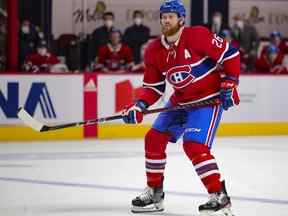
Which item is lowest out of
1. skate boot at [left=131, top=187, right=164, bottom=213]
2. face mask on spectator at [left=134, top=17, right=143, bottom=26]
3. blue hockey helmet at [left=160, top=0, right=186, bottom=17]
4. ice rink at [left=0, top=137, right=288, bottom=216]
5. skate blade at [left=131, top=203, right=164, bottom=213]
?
ice rink at [left=0, top=137, right=288, bottom=216]

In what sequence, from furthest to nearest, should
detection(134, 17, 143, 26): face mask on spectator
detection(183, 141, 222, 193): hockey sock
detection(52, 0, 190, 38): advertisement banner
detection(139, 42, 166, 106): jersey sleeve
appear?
detection(52, 0, 190, 38): advertisement banner
detection(134, 17, 143, 26): face mask on spectator
detection(139, 42, 166, 106): jersey sleeve
detection(183, 141, 222, 193): hockey sock

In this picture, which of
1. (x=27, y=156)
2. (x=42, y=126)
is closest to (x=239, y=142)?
(x=27, y=156)

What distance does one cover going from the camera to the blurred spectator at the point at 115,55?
972cm

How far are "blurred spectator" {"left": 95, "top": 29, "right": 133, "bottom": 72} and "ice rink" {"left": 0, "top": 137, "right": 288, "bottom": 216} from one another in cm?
135

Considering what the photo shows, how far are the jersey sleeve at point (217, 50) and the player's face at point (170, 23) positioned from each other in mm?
114

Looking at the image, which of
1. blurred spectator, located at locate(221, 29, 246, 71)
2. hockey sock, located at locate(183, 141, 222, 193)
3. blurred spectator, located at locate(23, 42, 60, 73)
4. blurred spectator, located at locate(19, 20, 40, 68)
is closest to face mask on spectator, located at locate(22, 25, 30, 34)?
blurred spectator, located at locate(19, 20, 40, 68)

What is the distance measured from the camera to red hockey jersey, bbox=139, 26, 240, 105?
4344mm

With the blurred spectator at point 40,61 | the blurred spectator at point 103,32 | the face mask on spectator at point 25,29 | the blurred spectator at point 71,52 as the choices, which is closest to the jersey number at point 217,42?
the blurred spectator at point 40,61

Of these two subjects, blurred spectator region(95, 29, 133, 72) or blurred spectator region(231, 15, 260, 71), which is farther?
blurred spectator region(231, 15, 260, 71)

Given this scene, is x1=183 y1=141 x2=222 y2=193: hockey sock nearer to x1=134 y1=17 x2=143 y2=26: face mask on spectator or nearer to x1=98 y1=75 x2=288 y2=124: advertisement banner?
x1=98 y1=75 x2=288 y2=124: advertisement banner

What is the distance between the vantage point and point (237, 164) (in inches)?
267

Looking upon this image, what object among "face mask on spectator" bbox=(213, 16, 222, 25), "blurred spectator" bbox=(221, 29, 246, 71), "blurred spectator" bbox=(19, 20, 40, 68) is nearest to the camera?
"blurred spectator" bbox=(19, 20, 40, 68)

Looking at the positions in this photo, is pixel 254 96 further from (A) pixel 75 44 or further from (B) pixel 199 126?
(B) pixel 199 126

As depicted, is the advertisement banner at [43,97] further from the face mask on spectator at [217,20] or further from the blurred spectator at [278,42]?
the blurred spectator at [278,42]
